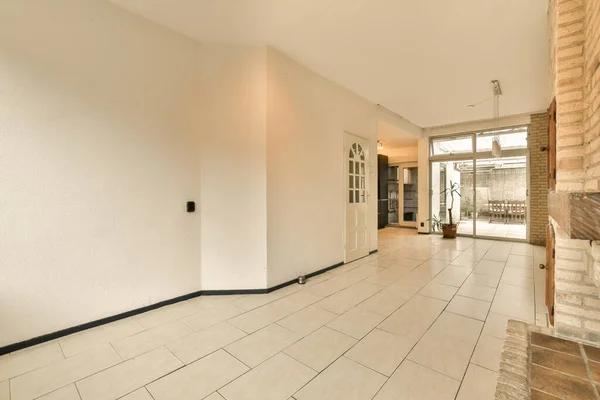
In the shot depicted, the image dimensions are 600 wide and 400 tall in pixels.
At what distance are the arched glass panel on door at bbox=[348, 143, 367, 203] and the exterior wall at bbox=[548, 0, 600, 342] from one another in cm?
279

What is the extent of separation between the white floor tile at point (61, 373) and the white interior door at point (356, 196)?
3384 millimetres

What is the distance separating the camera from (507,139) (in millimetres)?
6527

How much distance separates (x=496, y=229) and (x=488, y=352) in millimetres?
7396

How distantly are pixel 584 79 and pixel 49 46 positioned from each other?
412 cm

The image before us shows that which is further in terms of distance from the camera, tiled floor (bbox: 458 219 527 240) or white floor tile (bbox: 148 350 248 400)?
tiled floor (bbox: 458 219 527 240)

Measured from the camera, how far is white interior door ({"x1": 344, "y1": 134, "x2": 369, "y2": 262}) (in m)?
4.47

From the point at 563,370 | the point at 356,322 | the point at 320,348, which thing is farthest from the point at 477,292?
the point at 320,348

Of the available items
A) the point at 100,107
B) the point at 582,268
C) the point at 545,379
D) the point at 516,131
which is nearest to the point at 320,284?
the point at 545,379

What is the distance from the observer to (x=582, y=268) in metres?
1.98

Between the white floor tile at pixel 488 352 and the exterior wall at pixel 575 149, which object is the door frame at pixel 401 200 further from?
the white floor tile at pixel 488 352

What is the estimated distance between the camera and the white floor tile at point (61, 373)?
160 centimetres

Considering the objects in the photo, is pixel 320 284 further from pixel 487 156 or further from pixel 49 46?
pixel 487 156

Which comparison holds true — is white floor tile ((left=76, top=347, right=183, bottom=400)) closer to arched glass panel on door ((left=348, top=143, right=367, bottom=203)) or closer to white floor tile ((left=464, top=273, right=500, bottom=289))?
arched glass panel on door ((left=348, top=143, right=367, bottom=203))

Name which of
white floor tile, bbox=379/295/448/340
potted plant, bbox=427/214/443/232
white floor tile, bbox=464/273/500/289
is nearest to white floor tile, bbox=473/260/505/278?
white floor tile, bbox=464/273/500/289
